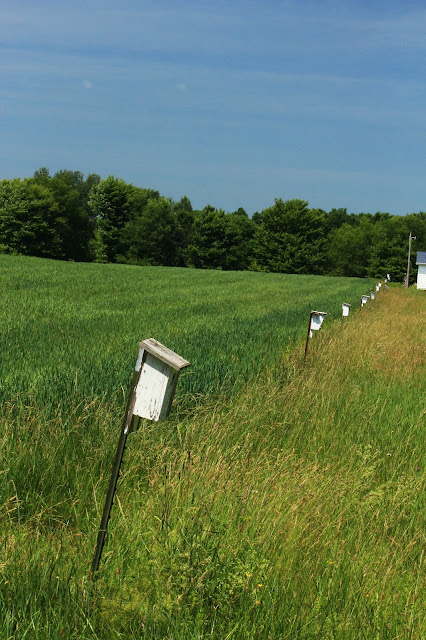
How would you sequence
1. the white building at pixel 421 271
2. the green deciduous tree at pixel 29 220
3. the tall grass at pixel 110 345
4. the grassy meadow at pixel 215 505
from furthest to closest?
1. the green deciduous tree at pixel 29 220
2. the white building at pixel 421 271
3. the tall grass at pixel 110 345
4. the grassy meadow at pixel 215 505

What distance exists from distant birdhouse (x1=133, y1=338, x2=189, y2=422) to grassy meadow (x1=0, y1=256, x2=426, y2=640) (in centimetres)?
68

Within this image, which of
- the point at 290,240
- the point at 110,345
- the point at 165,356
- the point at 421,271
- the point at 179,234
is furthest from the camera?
the point at 179,234

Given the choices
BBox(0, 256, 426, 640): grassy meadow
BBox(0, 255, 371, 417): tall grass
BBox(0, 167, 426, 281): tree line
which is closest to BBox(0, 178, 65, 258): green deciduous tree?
BBox(0, 167, 426, 281): tree line

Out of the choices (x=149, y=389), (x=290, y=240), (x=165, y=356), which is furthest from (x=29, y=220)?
(x=165, y=356)

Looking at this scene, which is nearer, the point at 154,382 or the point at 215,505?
the point at 154,382

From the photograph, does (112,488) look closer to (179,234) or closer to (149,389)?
(149,389)

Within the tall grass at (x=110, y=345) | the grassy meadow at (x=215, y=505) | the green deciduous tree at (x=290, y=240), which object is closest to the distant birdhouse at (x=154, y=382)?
the grassy meadow at (x=215, y=505)

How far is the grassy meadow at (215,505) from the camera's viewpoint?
3055 millimetres

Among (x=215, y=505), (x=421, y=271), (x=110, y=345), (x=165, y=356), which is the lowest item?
(x=215, y=505)

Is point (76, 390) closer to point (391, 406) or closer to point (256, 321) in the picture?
point (391, 406)

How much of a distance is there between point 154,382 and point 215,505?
1.12 m

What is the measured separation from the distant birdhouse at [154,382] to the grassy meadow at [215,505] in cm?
68

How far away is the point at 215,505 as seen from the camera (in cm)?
398

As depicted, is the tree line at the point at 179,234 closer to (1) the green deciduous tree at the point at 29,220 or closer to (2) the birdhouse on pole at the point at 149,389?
(1) the green deciduous tree at the point at 29,220
